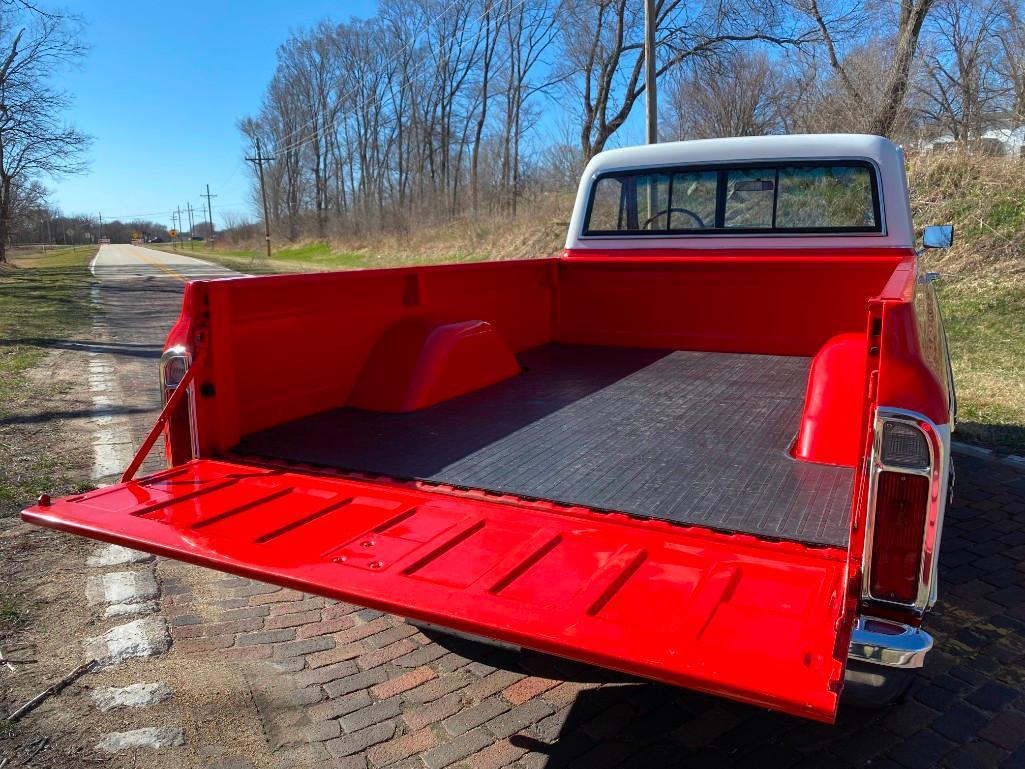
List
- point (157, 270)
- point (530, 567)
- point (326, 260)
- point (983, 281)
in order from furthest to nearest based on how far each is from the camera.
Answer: point (326, 260) < point (157, 270) < point (983, 281) < point (530, 567)

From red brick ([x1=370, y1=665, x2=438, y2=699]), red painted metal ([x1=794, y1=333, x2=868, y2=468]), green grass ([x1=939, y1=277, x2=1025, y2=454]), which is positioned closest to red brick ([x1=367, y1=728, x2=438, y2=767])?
red brick ([x1=370, y1=665, x2=438, y2=699])

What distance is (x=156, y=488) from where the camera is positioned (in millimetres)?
2521

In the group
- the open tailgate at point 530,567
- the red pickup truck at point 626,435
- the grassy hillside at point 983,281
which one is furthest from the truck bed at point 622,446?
the grassy hillside at point 983,281

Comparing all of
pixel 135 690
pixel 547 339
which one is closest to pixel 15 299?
pixel 547 339

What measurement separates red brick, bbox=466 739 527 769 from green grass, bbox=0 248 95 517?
3.32m

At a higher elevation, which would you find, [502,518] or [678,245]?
[678,245]

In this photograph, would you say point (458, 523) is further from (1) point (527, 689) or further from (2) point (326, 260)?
(2) point (326, 260)

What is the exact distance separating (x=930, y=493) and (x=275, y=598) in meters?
2.74

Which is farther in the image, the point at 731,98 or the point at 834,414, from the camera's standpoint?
the point at 731,98

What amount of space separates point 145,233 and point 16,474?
160m

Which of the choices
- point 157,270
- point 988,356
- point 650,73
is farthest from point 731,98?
point 157,270

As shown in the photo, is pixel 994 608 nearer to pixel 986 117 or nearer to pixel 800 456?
pixel 800 456

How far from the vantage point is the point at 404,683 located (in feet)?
9.24

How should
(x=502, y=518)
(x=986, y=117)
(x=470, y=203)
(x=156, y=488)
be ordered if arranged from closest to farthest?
1. (x=502, y=518)
2. (x=156, y=488)
3. (x=986, y=117)
4. (x=470, y=203)
